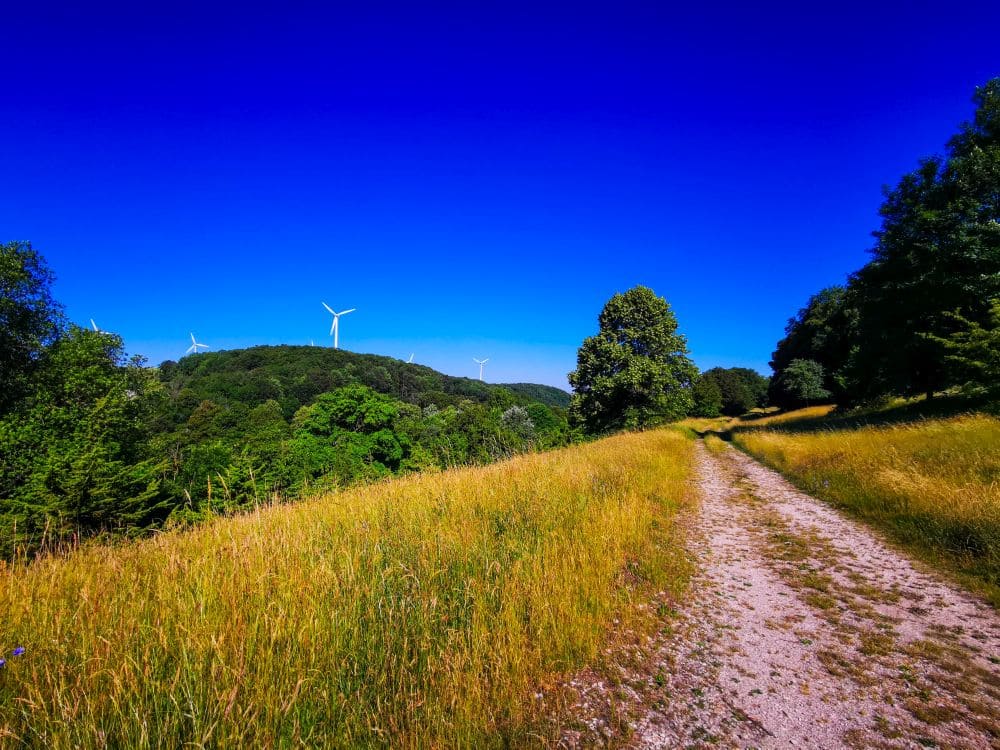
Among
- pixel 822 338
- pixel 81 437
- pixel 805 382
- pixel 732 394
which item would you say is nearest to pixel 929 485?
pixel 81 437

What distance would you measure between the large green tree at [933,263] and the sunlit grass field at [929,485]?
8.26m

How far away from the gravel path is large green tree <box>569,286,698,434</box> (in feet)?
65.5

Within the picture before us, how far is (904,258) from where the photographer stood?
18688mm

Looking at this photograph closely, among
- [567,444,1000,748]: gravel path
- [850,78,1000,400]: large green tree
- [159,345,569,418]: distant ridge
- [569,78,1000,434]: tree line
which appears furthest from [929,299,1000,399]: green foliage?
[159,345,569,418]: distant ridge

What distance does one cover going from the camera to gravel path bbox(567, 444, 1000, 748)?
2.45 meters

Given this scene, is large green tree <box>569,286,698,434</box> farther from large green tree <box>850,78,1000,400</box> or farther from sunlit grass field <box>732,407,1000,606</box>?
sunlit grass field <box>732,407,1000,606</box>

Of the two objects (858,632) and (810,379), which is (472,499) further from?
(810,379)

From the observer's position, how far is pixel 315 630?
2.62 meters

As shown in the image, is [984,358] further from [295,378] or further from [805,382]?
[295,378]

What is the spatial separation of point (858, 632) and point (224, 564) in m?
5.95

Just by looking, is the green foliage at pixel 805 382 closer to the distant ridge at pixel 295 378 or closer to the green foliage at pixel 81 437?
the distant ridge at pixel 295 378

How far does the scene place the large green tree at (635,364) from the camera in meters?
25.1

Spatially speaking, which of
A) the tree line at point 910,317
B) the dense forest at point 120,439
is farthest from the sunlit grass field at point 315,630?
the tree line at point 910,317

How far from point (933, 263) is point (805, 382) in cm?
3242
